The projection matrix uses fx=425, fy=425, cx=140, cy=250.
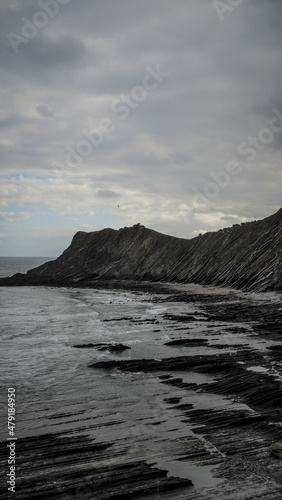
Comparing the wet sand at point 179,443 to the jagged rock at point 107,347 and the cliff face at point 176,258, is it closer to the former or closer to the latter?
the jagged rock at point 107,347

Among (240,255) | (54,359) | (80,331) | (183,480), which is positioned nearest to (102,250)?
(240,255)

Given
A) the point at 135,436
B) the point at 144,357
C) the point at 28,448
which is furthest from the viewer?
the point at 144,357

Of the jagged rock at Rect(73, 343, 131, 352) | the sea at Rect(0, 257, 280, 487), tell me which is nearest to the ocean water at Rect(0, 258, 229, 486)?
the sea at Rect(0, 257, 280, 487)

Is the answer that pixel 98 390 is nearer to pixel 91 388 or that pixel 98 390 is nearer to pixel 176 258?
pixel 91 388

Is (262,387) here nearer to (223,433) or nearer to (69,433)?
(223,433)

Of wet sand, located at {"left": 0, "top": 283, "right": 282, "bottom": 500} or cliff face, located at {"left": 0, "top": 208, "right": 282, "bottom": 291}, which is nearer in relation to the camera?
wet sand, located at {"left": 0, "top": 283, "right": 282, "bottom": 500}

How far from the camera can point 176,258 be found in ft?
250

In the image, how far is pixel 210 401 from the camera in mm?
12133

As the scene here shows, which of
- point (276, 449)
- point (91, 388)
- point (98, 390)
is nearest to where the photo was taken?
point (276, 449)

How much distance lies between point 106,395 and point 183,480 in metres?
6.29

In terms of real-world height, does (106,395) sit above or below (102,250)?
below

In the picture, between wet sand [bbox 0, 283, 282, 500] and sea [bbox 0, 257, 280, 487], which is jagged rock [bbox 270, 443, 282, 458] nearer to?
wet sand [bbox 0, 283, 282, 500]

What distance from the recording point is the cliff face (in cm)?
5046

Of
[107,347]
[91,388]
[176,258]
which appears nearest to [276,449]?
[91,388]
